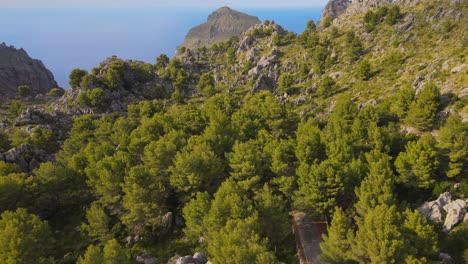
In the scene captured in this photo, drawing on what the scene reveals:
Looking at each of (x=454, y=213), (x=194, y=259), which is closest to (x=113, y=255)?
(x=194, y=259)

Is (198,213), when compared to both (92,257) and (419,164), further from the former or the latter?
(419,164)

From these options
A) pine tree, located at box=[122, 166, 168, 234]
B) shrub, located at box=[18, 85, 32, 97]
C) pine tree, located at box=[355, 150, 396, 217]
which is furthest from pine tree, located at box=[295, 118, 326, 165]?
shrub, located at box=[18, 85, 32, 97]

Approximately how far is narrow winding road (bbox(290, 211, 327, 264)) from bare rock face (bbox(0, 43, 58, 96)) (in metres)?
156

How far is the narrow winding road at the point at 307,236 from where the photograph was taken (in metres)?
43.8

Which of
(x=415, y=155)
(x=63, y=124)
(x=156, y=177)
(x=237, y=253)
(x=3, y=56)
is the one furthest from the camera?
(x=3, y=56)

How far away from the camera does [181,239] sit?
52.2 m

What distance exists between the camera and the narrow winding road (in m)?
43.8

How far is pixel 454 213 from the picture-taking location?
1623 inches

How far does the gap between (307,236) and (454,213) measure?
66.5 feet

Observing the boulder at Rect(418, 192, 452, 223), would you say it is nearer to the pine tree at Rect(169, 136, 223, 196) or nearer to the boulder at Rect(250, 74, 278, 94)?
the pine tree at Rect(169, 136, 223, 196)

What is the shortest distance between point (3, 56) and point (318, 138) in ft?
626

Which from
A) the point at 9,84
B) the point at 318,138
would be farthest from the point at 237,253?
the point at 9,84

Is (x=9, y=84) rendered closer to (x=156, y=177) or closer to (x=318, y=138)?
(x=156, y=177)

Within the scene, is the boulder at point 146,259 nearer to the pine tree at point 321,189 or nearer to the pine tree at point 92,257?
the pine tree at point 92,257
